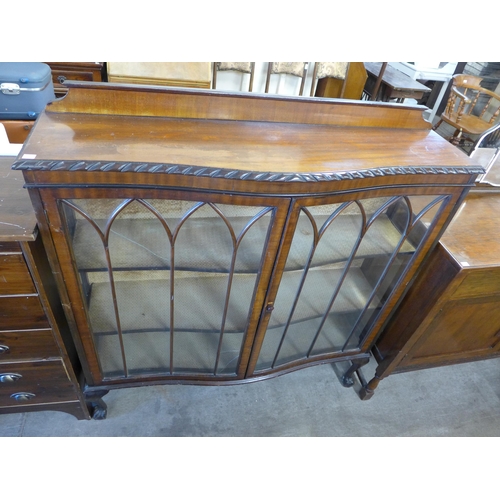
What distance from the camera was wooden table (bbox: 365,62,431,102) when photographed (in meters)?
1.48

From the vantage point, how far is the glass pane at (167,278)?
0.60 meters

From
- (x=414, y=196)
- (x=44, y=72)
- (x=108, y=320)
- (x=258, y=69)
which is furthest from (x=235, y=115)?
(x=44, y=72)

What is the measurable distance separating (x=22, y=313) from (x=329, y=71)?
1.16 meters

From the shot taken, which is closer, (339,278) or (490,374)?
(339,278)

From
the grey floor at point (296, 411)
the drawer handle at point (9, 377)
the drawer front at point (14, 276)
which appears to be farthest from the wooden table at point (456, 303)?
the drawer handle at point (9, 377)

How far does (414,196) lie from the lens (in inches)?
27.0

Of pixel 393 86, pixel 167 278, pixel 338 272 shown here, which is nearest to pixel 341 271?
pixel 338 272

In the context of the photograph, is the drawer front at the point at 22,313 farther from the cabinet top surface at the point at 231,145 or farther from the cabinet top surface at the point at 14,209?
the cabinet top surface at the point at 231,145

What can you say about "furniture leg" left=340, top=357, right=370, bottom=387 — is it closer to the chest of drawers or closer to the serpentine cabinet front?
the serpentine cabinet front

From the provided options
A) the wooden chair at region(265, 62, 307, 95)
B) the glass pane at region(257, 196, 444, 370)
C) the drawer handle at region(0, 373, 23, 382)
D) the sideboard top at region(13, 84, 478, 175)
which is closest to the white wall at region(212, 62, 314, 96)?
the wooden chair at region(265, 62, 307, 95)

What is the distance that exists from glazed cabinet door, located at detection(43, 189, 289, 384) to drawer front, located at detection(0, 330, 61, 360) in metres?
0.07

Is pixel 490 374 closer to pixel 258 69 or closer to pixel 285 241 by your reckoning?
pixel 285 241

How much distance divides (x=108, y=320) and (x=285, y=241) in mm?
431

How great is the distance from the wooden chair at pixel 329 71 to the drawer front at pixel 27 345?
1091 millimetres
